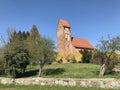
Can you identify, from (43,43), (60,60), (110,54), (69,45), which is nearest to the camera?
(110,54)

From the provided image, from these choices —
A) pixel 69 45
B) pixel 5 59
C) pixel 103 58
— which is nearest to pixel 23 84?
pixel 5 59

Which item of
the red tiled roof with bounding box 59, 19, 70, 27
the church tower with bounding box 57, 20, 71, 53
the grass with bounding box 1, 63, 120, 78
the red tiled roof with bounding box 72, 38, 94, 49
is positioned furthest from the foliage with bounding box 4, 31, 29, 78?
the red tiled roof with bounding box 59, 19, 70, 27

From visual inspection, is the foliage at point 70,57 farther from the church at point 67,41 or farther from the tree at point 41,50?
the tree at point 41,50

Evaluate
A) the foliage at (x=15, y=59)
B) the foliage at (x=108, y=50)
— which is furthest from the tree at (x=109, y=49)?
the foliage at (x=15, y=59)

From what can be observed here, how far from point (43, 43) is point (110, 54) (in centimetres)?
1023

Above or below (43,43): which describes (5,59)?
below

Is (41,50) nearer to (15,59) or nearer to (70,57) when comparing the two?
(15,59)

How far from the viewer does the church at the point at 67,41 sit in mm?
71488

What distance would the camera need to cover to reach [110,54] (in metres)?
27.2

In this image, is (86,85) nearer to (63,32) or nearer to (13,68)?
(13,68)

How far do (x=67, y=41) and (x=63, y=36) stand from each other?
8.45 ft

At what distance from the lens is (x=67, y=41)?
72688 millimetres

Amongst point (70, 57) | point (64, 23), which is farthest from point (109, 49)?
point (64, 23)

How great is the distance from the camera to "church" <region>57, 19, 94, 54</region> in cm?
7149
